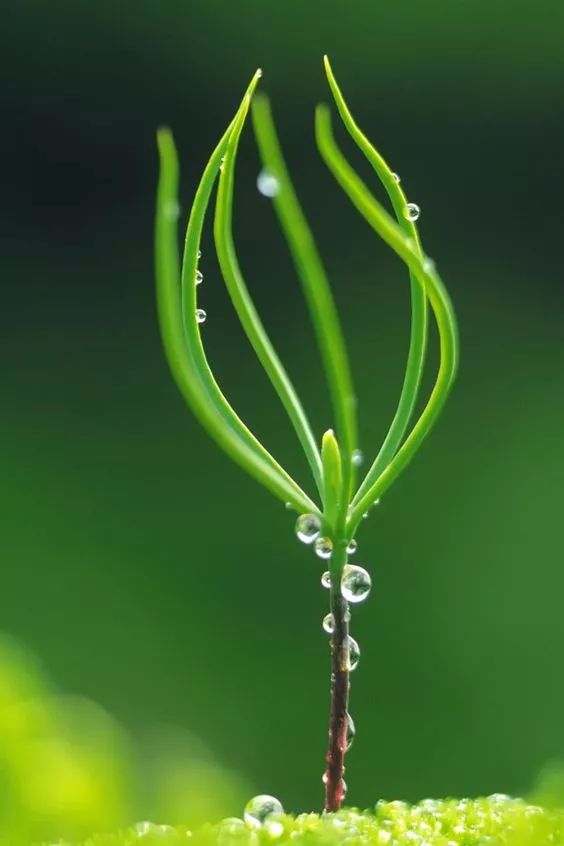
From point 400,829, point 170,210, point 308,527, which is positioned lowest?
point 400,829

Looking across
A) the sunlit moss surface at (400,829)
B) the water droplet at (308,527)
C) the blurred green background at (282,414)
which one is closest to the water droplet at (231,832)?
the sunlit moss surface at (400,829)

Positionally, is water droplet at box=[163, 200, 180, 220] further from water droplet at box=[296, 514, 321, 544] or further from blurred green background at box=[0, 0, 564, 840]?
blurred green background at box=[0, 0, 564, 840]

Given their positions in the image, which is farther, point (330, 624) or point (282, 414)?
point (282, 414)

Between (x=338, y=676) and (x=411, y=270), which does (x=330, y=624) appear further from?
(x=411, y=270)

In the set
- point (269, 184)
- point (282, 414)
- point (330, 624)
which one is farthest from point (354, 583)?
point (282, 414)

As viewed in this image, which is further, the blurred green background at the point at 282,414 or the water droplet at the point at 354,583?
the blurred green background at the point at 282,414

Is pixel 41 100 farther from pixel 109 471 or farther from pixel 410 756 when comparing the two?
pixel 410 756

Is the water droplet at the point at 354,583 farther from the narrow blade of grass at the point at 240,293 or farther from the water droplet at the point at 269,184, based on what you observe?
the water droplet at the point at 269,184
